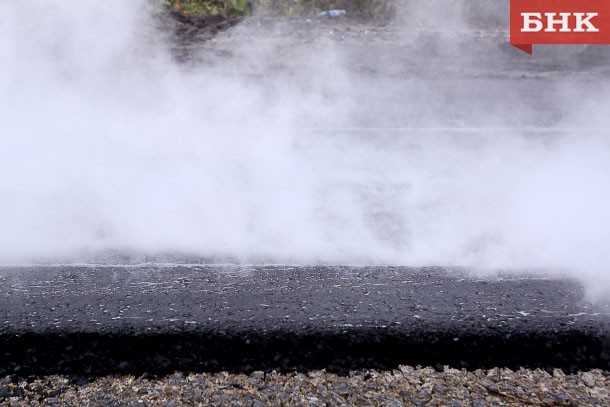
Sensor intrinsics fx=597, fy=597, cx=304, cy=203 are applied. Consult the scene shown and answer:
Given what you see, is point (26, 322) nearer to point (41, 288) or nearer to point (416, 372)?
point (41, 288)

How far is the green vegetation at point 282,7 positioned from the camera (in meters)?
8.74

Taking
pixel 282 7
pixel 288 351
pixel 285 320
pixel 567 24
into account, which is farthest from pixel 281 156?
pixel 567 24

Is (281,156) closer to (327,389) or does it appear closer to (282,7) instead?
(327,389)

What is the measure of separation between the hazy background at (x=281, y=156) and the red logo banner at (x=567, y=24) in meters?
0.87

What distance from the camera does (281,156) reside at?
4262 millimetres

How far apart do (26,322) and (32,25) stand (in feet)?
15.1

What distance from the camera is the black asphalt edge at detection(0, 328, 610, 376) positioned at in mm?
2324

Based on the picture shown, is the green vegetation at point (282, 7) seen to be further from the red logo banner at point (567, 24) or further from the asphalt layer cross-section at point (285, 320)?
the asphalt layer cross-section at point (285, 320)

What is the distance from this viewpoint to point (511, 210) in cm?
353

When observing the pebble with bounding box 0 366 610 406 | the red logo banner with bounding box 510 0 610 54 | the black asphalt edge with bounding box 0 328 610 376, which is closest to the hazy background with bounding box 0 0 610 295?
the black asphalt edge with bounding box 0 328 610 376

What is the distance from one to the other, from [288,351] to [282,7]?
7.54 m

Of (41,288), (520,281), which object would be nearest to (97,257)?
(41,288)

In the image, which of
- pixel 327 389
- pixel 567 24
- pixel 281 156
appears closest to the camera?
pixel 327 389

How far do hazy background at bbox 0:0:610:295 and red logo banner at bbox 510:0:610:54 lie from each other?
34.3 inches
